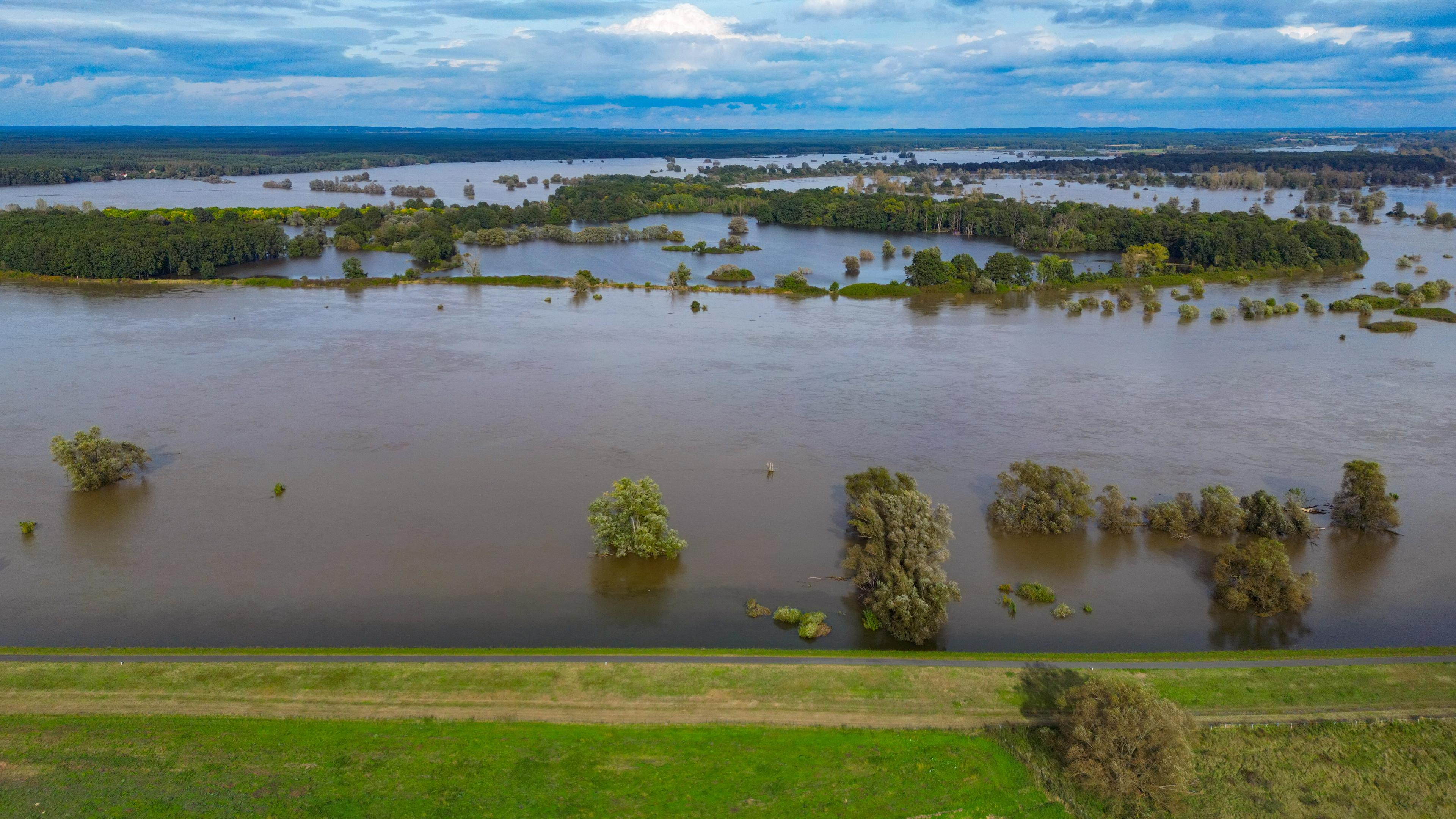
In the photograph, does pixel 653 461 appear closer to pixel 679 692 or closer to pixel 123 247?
pixel 679 692

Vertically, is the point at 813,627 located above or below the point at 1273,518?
below

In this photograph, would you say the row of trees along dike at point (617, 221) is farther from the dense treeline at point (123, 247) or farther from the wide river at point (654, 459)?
the wide river at point (654, 459)

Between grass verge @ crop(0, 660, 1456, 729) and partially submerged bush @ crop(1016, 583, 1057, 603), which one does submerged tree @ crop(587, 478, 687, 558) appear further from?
partially submerged bush @ crop(1016, 583, 1057, 603)

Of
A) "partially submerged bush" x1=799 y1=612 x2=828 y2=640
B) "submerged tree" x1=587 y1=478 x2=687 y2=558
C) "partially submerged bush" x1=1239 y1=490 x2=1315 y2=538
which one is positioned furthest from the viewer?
"partially submerged bush" x1=1239 y1=490 x2=1315 y2=538

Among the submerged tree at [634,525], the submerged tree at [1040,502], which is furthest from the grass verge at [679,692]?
the submerged tree at [1040,502]

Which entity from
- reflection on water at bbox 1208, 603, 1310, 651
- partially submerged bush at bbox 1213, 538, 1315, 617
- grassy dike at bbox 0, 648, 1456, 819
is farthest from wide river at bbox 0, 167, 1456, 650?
grassy dike at bbox 0, 648, 1456, 819

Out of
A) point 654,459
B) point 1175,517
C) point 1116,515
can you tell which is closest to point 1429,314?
point 1175,517
